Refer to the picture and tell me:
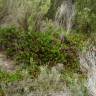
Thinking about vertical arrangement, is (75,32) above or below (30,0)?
below

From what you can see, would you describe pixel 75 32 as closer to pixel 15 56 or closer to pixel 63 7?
pixel 63 7

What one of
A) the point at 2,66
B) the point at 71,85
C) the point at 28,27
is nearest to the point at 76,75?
the point at 71,85

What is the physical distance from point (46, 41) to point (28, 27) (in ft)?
3.13

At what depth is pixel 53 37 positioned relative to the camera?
359 inches

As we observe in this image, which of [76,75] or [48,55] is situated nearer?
[76,75]

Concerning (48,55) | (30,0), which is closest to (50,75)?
(48,55)

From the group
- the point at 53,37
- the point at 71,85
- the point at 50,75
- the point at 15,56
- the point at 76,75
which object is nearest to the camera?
the point at 71,85

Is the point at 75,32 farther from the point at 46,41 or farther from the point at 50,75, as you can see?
the point at 50,75

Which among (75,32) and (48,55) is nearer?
(48,55)

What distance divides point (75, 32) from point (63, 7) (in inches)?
36.5

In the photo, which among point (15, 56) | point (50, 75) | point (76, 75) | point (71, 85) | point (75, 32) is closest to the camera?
point (71, 85)

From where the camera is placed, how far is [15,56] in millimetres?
8258

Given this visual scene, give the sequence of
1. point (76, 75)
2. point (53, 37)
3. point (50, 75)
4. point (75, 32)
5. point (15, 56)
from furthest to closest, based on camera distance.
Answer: point (75, 32), point (53, 37), point (15, 56), point (76, 75), point (50, 75)

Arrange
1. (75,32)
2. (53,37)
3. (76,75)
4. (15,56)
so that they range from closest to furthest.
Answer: (76,75) → (15,56) → (53,37) → (75,32)
